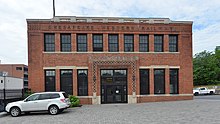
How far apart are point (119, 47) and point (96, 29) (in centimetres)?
305

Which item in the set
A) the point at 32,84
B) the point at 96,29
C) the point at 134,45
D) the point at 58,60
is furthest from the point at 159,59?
the point at 32,84

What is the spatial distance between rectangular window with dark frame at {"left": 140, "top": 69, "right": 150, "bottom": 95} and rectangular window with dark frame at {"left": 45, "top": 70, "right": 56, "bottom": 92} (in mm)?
9074

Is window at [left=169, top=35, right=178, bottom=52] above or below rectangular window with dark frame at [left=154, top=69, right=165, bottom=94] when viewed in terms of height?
above

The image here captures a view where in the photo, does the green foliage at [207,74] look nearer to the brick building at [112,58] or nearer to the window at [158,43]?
the brick building at [112,58]

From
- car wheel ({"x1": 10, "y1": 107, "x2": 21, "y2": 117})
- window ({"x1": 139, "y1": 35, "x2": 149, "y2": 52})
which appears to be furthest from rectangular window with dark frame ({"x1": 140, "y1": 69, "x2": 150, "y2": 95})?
car wheel ({"x1": 10, "y1": 107, "x2": 21, "y2": 117})

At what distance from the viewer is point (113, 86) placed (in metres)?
25.6

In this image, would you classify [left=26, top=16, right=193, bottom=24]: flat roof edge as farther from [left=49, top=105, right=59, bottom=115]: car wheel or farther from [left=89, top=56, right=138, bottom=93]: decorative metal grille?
[left=49, top=105, right=59, bottom=115]: car wheel

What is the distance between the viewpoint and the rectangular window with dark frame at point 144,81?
2581cm

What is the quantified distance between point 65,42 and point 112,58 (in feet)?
16.9

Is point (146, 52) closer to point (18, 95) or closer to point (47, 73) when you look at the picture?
point (47, 73)

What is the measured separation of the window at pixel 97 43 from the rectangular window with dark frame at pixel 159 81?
253 inches

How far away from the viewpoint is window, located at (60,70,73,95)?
24.9 meters

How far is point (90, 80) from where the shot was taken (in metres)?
25.0

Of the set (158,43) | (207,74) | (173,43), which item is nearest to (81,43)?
(158,43)
